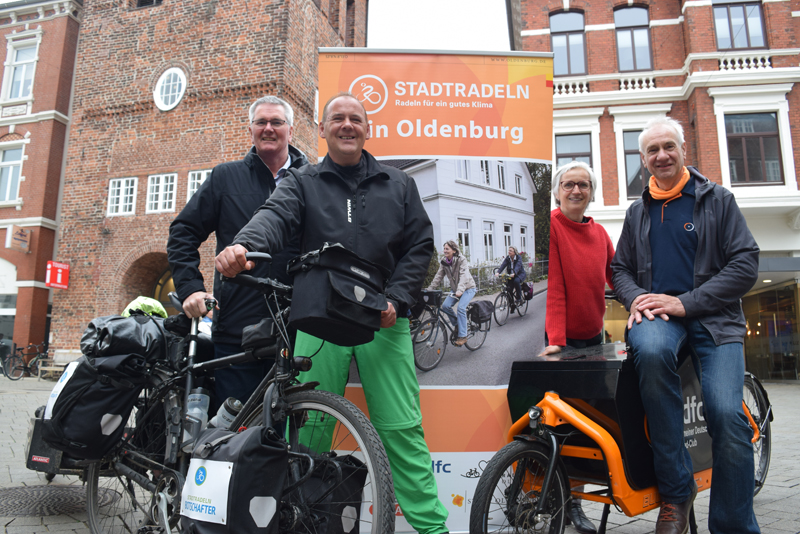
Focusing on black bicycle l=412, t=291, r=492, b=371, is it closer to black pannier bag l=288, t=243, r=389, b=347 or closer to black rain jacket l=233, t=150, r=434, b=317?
black rain jacket l=233, t=150, r=434, b=317

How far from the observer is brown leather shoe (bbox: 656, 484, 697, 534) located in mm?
2392

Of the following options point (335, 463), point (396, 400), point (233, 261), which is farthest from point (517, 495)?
point (233, 261)

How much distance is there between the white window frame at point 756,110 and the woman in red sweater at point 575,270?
14.5 m

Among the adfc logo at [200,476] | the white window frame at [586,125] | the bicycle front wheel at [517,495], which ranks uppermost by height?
the white window frame at [586,125]

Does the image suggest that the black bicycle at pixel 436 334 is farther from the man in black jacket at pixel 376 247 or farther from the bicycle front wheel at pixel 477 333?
the man in black jacket at pixel 376 247

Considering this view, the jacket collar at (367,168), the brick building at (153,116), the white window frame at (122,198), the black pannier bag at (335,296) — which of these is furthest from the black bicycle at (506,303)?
the white window frame at (122,198)

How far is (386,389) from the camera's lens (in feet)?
7.98

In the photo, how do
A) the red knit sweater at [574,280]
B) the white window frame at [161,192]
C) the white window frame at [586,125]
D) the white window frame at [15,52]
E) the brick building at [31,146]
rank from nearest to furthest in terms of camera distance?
the red knit sweater at [574,280], the white window frame at [586,125], the white window frame at [161,192], the brick building at [31,146], the white window frame at [15,52]

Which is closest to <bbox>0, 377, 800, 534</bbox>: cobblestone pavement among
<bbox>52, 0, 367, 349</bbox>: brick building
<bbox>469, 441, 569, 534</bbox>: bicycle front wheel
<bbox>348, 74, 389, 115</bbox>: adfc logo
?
<bbox>469, 441, 569, 534</bbox>: bicycle front wheel

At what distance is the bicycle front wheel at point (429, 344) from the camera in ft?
9.86

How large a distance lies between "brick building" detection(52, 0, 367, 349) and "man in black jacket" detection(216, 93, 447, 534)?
14.2 metres

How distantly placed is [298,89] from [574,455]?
1628 cm

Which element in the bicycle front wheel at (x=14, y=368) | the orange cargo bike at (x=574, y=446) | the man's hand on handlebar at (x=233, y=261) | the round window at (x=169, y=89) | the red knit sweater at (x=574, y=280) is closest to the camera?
the man's hand on handlebar at (x=233, y=261)

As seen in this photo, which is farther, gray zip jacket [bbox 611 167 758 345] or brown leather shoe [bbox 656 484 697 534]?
gray zip jacket [bbox 611 167 758 345]
